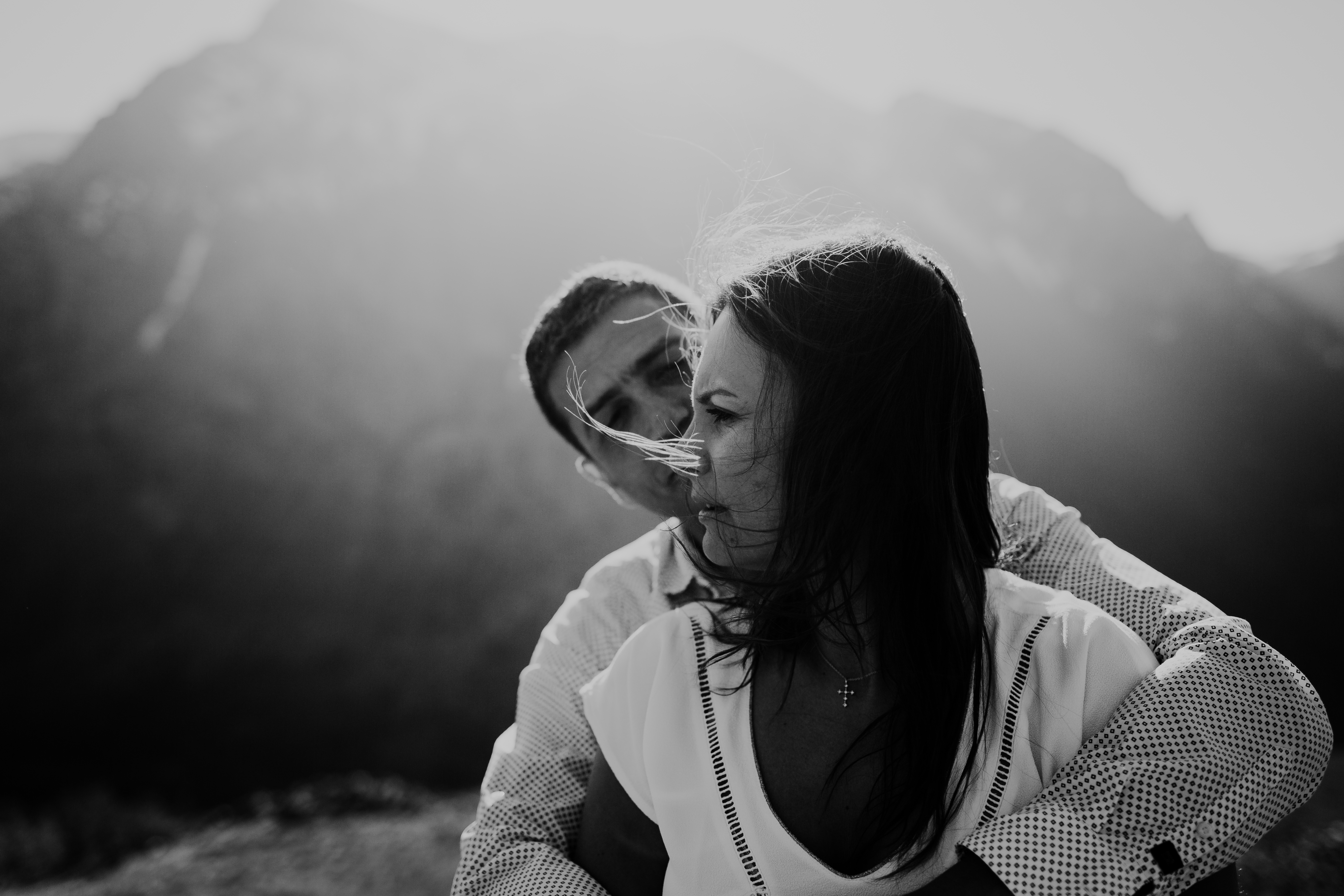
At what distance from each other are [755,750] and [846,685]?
0.21 metres

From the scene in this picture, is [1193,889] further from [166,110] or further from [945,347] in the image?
[166,110]

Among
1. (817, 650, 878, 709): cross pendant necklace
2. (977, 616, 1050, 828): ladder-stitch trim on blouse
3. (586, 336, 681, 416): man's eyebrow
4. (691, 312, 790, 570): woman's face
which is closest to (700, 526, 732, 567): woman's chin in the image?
(691, 312, 790, 570): woman's face

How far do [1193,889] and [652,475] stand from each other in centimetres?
164

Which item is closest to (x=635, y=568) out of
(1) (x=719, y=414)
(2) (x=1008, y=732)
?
(1) (x=719, y=414)

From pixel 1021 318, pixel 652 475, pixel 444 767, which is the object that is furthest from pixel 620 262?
pixel 1021 318

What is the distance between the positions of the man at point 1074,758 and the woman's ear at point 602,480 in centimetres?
1

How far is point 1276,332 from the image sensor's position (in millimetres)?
15320

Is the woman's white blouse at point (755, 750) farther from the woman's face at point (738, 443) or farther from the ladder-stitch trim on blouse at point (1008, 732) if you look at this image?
the woman's face at point (738, 443)

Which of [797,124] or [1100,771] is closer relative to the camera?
[1100,771]

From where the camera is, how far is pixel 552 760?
2148 millimetres

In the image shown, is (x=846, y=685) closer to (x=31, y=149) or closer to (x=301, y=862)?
(x=301, y=862)

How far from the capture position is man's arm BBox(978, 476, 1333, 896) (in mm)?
1320

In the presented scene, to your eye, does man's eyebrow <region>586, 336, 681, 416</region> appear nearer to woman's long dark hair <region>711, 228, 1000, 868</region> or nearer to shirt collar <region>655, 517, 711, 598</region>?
shirt collar <region>655, 517, 711, 598</region>

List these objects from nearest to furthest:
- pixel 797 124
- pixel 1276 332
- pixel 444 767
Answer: pixel 444 767 < pixel 1276 332 < pixel 797 124
